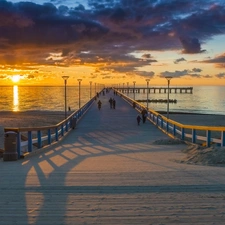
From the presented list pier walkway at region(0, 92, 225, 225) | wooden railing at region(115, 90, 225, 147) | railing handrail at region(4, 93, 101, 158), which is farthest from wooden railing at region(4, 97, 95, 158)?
wooden railing at region(115, 90, 225, 147)

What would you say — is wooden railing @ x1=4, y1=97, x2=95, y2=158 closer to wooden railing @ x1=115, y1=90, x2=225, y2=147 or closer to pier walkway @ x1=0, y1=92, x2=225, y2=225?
pier walkway @ x1=0, y1=92, x2=225, y2=225

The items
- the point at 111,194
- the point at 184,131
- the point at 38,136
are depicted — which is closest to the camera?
the point at 111,194

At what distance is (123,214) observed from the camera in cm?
501

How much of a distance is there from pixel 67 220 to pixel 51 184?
2035 millimetres

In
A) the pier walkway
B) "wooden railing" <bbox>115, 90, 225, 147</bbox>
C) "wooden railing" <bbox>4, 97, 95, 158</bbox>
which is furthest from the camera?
"wooden railing" <bbox>115, 90, 225, 147</bbox>

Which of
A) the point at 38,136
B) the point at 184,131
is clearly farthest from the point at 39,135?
the point at 184,131

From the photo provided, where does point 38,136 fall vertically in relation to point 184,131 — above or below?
above

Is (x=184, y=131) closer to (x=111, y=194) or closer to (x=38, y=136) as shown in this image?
(x=38, y=136)

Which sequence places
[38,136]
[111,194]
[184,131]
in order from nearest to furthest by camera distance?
[111,194]
[38,136]
[184,131]

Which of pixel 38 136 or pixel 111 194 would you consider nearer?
pixel 111 194

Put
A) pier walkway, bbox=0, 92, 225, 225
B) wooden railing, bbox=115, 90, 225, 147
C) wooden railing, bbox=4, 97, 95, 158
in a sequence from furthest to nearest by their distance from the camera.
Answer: wooden railing, bbox=115, 90, 225, 147 < wooden railing, bbox=4, 97, 95, 158 < pier walkway, bbox=0, 92, 225, 225

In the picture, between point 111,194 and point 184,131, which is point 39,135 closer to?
point 184,131

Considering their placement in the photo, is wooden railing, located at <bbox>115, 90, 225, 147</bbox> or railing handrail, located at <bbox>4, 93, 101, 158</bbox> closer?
railing handrail, located at <bbox>4, 93, 101, 158</bbox>

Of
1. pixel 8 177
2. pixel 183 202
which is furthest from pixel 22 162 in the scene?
pixel 183 202
